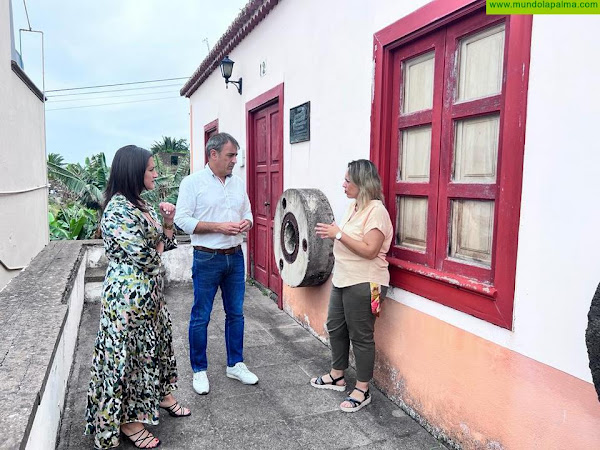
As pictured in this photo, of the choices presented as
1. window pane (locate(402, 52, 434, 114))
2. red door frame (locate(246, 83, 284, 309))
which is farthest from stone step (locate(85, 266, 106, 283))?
window pane (locate(402, 52, 434, 114))

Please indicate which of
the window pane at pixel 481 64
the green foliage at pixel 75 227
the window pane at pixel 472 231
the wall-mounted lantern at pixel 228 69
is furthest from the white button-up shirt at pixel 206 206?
the green foliage at pixel 75 227

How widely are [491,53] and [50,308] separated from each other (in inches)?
121

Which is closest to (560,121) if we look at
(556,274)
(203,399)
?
(556,274)

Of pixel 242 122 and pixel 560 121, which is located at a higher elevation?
pixel 242 122

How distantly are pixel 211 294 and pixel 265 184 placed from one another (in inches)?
115

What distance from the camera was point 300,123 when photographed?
15.4 feet

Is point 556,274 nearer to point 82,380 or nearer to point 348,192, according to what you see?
point 348,192

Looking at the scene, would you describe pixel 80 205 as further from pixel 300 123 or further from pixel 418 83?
pixel 418 83

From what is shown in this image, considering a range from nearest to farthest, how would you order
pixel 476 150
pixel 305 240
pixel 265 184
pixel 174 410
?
1. pixel 476 150
2. pixel 174 410
3. pixel 305 240
4. pixel 265 184

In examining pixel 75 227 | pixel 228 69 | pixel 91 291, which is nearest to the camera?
pixel 91 291

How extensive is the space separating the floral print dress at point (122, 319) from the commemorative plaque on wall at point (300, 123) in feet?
7.66

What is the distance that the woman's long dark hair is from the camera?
252cm

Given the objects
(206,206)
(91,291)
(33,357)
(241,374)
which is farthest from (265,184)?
(33,357)

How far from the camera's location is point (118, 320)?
2.50m
